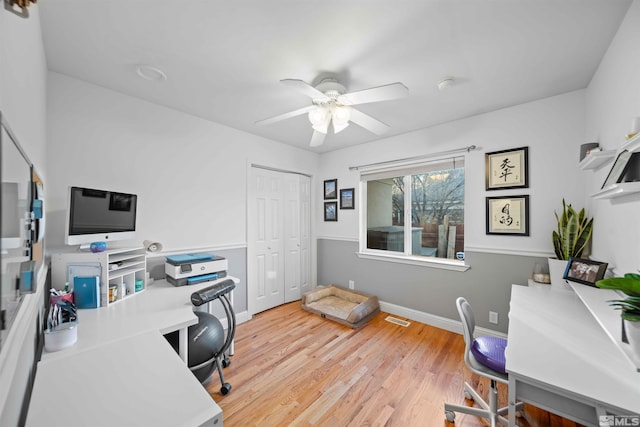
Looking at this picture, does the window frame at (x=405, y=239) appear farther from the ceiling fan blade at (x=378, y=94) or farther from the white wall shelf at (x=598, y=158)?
the ceiling fan blade at (x=378, y=94)

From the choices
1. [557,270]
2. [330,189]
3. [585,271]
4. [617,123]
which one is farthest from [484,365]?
[330,189]

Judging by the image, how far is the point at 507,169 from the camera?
8.11ft

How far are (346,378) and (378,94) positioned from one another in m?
2.19

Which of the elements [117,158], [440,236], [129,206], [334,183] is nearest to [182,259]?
[129,206]

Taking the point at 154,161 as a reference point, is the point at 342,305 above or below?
below

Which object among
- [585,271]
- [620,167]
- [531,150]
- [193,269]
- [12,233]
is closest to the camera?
[12,233]

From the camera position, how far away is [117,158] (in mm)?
2203

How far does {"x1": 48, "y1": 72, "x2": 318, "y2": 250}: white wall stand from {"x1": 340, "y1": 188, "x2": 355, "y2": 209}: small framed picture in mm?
1226

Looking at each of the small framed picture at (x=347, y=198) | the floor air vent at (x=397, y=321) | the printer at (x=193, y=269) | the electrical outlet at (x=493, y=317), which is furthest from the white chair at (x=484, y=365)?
the small framed picture at (x=347, y=198)

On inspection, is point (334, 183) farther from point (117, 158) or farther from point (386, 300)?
point (117, 158)

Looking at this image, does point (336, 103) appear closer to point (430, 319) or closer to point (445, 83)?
point (445, 83)

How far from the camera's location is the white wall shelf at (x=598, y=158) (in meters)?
1.51

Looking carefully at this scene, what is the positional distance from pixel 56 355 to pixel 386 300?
10.2 ft

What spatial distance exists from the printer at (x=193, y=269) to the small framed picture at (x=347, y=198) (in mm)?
1992
